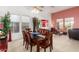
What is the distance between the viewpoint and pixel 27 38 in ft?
7.59

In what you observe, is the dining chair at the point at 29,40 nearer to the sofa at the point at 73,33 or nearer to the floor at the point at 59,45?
the floor at the point at 59,45

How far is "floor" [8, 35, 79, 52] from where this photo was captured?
7.19 feet

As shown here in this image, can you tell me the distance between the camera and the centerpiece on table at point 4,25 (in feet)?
6.98

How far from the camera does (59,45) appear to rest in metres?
2.24

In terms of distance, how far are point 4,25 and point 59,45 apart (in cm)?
130

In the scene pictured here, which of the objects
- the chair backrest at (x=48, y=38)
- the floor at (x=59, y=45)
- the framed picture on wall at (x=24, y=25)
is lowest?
the floor at (x=59, y=45)

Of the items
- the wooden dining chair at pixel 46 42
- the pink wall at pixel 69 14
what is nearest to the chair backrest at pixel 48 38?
the wooden dining chair at pixel 46 42

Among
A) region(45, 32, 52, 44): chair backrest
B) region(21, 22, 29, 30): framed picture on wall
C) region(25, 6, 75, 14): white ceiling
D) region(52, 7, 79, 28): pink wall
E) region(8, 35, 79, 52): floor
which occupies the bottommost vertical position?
region(8, 35, 79, 52): floor

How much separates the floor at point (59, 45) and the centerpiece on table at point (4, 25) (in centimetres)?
26

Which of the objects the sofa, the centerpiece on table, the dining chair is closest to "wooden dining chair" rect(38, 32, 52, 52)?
the dining chair

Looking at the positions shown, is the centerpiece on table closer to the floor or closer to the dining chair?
the floor

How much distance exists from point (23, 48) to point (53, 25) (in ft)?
2.88

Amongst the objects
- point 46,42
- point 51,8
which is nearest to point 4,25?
point 46,42

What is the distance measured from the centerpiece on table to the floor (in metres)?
0.26
